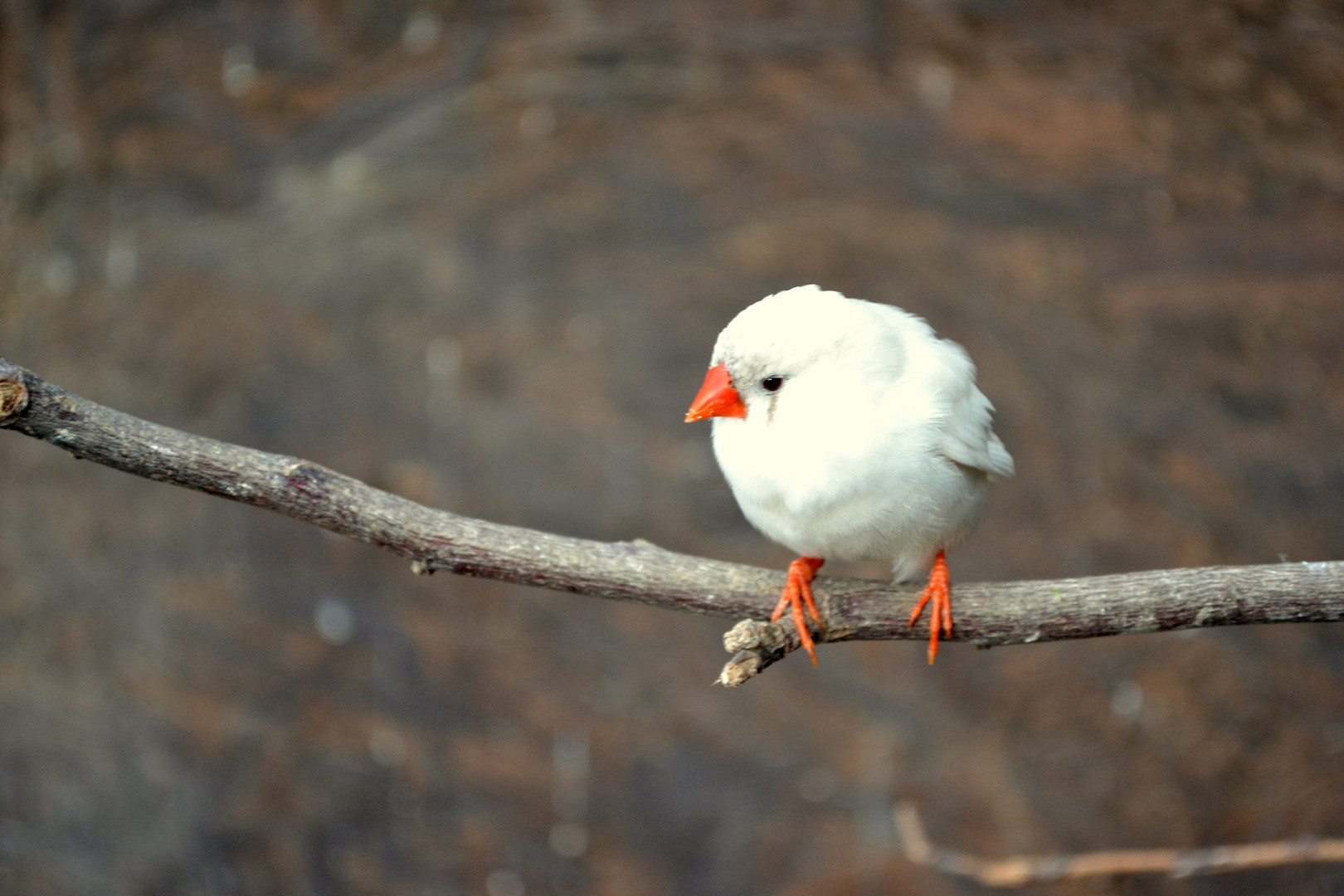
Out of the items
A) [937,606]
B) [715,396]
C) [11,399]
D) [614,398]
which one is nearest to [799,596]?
[937,606]

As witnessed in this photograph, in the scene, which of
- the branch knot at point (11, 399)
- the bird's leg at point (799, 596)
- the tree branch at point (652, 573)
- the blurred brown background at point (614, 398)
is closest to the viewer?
the branch knot at point (11, 399)

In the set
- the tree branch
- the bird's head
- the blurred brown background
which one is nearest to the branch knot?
the tree branch

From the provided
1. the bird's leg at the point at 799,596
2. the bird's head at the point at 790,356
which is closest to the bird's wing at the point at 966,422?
the bird's head at the point at 790,356

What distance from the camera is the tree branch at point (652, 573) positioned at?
136 centimetres

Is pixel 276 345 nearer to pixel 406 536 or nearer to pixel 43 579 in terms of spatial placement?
pixel 43 579

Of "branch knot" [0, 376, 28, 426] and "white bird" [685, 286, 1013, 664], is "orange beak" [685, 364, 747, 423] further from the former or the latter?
"branch knot" [0, 376, 28, 426]

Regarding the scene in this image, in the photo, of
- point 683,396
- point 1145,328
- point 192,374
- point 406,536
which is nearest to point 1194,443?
point 1145,328

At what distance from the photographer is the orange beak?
4.76 feet

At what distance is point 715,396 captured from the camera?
1462 millimetres

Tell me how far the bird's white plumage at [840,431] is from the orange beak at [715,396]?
0.05ft

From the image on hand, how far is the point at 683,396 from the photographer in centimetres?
319

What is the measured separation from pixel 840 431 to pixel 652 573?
377 millimetres

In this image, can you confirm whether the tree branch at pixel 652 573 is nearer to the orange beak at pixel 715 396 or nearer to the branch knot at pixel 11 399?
the branch knot at pixel 11 399

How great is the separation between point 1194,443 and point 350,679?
2.80m
